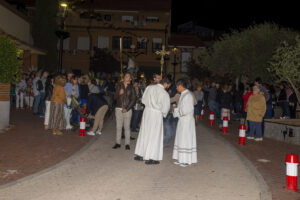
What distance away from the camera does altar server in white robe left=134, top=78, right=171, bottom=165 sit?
7.78 metres

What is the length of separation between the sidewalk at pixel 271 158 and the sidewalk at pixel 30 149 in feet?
14.6

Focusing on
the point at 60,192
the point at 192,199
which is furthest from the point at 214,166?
the point at 60,192

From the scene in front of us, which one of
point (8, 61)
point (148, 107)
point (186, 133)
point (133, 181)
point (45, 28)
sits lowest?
point (133, 181)

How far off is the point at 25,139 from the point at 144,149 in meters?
Answer: 4.30

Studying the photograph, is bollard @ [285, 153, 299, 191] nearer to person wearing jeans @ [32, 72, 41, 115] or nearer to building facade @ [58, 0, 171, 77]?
person wearing jeans @ [32, 72, 41, 115]

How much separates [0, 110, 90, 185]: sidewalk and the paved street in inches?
18.0

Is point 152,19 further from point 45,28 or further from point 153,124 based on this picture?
point 153,124

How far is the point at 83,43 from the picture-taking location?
48.4m

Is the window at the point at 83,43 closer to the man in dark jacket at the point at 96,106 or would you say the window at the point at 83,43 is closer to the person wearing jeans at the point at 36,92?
the person wearing jeans at the point at 36,92

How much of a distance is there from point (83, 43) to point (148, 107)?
42.1 meters

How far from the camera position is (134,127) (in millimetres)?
13047

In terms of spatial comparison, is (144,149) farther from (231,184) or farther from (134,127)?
(134,127)

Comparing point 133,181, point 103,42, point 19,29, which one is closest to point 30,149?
point 133,181

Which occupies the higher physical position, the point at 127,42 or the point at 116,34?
the point at 116,34
